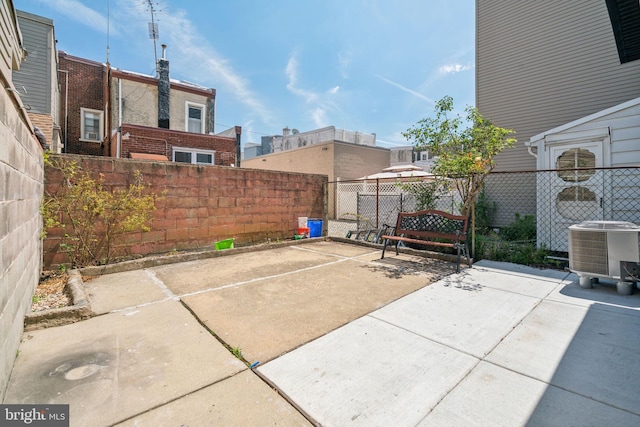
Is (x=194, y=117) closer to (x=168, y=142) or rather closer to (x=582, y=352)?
(x=168, y=142)

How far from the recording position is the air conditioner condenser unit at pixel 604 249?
12.2ft

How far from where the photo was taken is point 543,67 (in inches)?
341

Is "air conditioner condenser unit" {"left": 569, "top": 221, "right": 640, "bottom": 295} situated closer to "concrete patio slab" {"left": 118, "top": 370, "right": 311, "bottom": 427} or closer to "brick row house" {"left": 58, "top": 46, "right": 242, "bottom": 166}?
"concrete patio slab" {"left": 118, "top": 370, "right": 311, "bottom": 427}

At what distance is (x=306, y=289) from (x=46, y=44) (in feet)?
40.3

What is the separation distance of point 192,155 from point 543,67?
13460mm

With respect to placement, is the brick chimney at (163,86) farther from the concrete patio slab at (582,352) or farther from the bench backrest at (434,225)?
the concrete patio slab at (582,352)

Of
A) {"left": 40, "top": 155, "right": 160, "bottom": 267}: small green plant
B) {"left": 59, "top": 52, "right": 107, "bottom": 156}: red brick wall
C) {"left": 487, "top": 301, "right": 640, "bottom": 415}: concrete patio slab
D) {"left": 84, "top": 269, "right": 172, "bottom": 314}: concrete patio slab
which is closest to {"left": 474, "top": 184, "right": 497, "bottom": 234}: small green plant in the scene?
{"left": 487, "top": 301, "right": 640, "bottom": 415}: concrete patio slab

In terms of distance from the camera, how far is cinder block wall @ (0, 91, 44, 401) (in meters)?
1.87

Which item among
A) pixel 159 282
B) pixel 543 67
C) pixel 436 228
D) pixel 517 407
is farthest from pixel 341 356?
pixel 543 67

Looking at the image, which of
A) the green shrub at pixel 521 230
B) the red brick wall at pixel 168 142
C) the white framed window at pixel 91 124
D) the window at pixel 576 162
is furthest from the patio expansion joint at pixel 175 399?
the white framed window at pixel 91 124

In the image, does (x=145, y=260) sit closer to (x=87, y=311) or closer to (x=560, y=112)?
(x=87, y=311)

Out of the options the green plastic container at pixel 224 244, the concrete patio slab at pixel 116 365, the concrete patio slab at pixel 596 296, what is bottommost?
the concrete patio slab at pixel 116 365

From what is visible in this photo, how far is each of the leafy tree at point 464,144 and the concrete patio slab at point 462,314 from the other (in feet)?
7.32

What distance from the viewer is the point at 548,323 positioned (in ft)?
9.97
